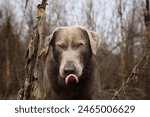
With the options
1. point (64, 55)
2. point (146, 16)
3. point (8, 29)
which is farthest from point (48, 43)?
point (8, 29)

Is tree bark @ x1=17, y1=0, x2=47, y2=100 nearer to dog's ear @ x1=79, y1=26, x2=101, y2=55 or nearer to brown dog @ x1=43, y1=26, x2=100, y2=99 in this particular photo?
brown dog @ x1=43, y1=26, x2=100, y2=99

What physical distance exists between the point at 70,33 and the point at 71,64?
113 mm

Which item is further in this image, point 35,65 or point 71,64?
point 35,65

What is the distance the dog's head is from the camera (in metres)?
1.31

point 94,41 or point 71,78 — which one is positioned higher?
point 94,41

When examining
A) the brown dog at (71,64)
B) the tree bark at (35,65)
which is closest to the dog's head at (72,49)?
the brown dog at (71,64)

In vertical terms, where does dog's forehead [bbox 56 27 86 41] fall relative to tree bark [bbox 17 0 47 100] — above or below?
above

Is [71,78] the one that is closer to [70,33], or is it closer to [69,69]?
[69,69]

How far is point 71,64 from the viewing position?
131 centimetres

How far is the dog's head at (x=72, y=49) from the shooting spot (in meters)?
1.31

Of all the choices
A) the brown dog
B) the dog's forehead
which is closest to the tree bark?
the brown dog

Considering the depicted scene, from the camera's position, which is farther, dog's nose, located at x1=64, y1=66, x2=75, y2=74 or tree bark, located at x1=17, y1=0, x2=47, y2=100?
tree bark, located at x1=17, y1=0, x2=47, y2=100

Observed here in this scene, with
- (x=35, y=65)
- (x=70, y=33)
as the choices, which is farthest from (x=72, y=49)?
(x=35, y=65)

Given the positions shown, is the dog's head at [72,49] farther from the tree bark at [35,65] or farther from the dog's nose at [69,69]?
the tree bark at [35,65]
